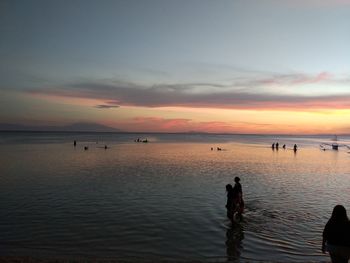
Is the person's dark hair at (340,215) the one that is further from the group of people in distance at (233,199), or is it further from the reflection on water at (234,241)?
the group of people in distance at (233,199)

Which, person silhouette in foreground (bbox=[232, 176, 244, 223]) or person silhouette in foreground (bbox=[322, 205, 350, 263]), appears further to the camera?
person silhouette in foreground (bbox=[232, 176, 244, 223])

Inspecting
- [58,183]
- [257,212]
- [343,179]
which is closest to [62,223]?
[257,212]

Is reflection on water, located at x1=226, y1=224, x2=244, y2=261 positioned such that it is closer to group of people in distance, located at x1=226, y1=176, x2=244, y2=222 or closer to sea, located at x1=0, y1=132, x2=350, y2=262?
sea, located at x1=0, y1=132, x2=350, y2=262

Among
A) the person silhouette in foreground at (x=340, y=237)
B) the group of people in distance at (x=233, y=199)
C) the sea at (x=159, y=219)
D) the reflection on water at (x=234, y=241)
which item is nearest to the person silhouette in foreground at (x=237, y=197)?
the group of people in distance at (x=233, y=199)

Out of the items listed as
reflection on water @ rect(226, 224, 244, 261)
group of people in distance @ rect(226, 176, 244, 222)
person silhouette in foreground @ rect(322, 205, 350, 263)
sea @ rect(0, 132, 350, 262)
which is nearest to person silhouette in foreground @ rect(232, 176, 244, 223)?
group of people in distance @ rect(226, 176, 244, 222)

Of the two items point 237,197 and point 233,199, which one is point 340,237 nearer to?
point 233,199

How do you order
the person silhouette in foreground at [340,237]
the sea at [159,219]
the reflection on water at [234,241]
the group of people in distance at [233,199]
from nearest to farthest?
the person silhouette in foreground at [340,237] < the reflection on water at [234,241] < the sea at [159,219] < the group of people in distance at [233,199]

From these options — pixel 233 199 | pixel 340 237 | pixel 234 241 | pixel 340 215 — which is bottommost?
pixel 234 241

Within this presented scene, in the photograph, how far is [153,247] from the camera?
Answer: 1392cm

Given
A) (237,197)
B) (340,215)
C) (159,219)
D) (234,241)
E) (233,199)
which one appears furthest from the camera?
(159,219)

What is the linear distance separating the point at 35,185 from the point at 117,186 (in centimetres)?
583

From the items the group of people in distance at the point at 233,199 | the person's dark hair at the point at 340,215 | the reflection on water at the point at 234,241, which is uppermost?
the person's dark hair at the point at 340,215

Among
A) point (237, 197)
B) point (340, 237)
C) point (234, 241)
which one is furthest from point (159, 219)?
point (340, 237)

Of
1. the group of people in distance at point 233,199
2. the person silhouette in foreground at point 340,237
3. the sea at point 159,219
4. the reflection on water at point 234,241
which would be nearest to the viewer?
the person silhouette in foreground at point 340,237
